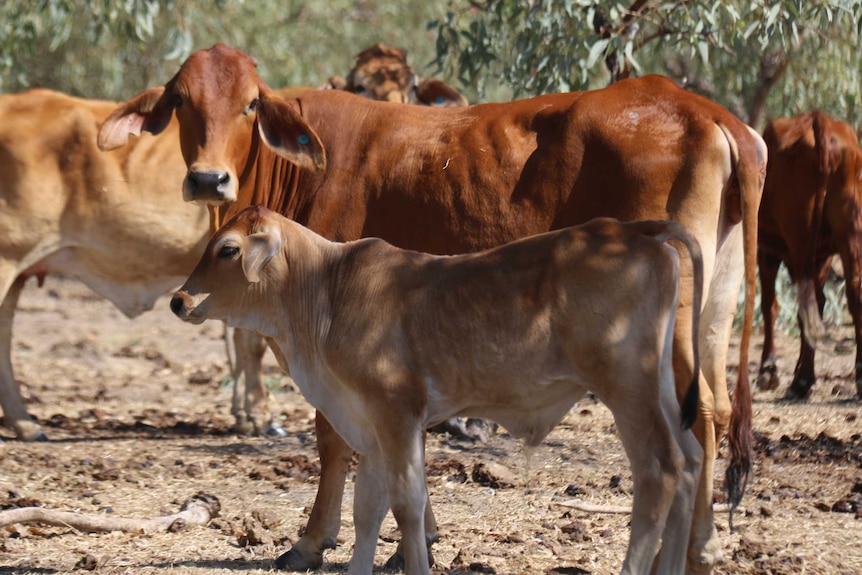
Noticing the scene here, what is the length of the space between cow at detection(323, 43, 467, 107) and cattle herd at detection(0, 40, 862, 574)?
131 inches

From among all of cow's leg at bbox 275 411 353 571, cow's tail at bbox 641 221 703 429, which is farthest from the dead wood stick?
cow's tail at bbox 641 221 703 429

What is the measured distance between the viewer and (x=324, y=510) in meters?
5.60

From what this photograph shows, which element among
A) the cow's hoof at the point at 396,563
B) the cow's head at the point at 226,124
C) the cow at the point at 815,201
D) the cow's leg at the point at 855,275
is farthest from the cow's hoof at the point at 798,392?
the cow's head at the point at 226,124

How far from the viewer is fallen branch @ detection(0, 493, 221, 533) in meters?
5.84

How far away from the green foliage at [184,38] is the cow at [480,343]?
6322 mm

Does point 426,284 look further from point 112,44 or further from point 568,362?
point 112,44

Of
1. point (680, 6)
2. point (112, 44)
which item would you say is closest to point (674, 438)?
point (680, 6)

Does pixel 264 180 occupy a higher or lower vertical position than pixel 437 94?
lower

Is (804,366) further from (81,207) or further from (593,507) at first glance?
(81,207)

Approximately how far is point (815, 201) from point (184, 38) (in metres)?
5.65

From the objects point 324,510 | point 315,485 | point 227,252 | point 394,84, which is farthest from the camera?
point 394,84

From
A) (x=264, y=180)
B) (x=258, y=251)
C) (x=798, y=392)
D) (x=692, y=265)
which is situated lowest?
(x=798, y=392)

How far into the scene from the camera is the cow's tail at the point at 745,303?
5148 mm

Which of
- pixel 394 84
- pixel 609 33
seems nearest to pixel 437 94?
pixel 394 84
